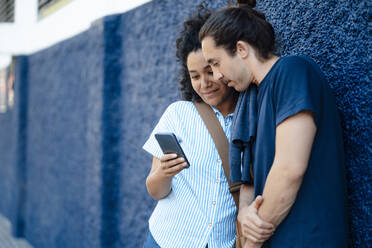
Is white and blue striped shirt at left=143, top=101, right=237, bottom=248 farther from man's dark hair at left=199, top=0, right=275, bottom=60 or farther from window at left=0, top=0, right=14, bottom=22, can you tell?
window at left=0, top=0, right=14, bottom=22

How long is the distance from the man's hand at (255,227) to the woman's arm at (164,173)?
44 centimetres

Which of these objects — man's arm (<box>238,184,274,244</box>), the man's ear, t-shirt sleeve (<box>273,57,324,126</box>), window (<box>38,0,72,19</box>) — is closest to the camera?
t-shirt sleeve (<box>273,57,324,126</box>)

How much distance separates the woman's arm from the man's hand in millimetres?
443

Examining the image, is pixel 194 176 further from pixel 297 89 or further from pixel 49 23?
pixel 49 23

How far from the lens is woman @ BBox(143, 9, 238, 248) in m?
1.99

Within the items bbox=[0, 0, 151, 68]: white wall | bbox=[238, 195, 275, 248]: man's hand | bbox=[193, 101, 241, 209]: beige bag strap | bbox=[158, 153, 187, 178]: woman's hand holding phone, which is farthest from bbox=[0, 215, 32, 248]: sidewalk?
bbox=[238, 195, 275, 248]: man's hand

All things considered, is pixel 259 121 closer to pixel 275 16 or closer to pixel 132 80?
pixel 275 16

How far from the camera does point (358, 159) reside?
1.80 m

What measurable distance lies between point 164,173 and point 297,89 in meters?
0.87

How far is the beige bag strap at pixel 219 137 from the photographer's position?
195 centimetres

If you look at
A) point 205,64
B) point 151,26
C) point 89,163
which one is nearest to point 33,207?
point 89,163

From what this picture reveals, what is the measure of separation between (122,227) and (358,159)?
2.89 m

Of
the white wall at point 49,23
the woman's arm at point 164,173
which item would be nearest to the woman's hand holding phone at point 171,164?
the woman's arm at point 164,173

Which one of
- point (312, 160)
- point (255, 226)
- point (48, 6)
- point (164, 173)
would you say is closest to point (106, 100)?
point (164, 173)
